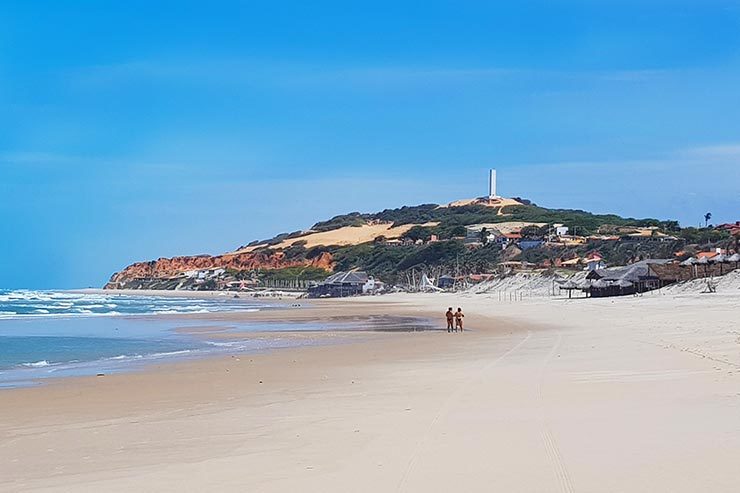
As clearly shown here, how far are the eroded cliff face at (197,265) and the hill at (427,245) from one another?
26 centimetres

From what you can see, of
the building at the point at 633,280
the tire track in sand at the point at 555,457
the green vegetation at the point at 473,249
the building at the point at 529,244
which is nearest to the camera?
the tire track in sand at the point at 555,457

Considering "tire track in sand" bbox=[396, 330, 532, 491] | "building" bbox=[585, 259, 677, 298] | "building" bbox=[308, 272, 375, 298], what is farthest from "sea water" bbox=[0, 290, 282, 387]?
"building" bbox=[308, 272, 375, 298]

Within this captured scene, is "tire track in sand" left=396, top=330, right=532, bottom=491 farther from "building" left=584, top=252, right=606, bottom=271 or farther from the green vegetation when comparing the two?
"building" left=584, top=252, right=606, bottom=271

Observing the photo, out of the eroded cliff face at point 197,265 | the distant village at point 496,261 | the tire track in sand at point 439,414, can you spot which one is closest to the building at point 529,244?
the distant village at point 496,261

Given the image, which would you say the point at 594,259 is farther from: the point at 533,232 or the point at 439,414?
the point at 439,414

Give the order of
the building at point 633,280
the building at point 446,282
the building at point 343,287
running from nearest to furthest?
the building at point 633,280, the building at point 446,282, the building at point 343,287

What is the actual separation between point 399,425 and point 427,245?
379 ft

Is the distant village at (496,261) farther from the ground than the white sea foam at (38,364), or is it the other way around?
the distant village at (496,261)

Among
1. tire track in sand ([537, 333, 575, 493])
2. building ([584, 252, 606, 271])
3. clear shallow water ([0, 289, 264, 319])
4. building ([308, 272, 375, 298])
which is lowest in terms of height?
clear shallow water ([0, 289, 264, 319])

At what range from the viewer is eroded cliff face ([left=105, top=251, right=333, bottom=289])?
14338 centimetres

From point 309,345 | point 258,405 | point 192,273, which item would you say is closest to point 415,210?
point 192,273

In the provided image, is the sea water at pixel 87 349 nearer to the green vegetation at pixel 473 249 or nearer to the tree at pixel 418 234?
the green vegetation at pixel 473 249

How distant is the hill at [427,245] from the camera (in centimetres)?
10100

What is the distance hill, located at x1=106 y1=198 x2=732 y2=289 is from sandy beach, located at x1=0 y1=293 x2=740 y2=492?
67395mm
